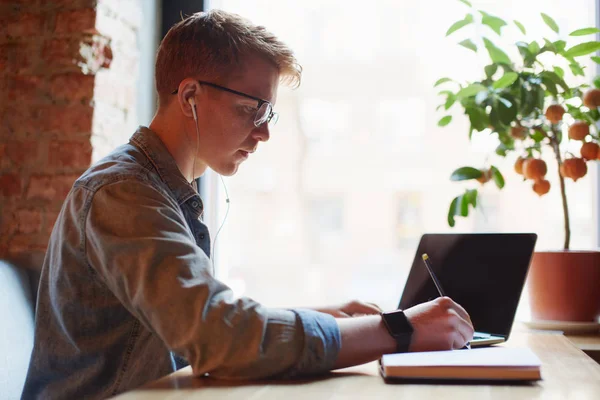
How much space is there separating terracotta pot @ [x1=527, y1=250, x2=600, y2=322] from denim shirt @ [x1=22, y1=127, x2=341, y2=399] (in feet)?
2.72

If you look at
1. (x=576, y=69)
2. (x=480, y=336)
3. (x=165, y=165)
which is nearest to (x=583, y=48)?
(x=576, y=69)

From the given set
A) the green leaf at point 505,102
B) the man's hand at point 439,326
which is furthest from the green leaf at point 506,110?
the man's hand at point 439,326

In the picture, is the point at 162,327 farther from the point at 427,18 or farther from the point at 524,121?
the point at 427,18

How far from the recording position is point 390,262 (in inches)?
74.8

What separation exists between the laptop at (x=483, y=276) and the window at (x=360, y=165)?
1.69 ft

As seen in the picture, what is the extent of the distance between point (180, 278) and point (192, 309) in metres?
0.05

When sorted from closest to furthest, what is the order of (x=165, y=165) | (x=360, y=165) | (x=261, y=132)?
(x=165, y=165) → (x=261, y=132) → (x=360, y=165)

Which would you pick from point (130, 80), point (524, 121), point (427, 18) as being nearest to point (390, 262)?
point (524, 121)

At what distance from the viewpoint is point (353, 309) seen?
1323mm

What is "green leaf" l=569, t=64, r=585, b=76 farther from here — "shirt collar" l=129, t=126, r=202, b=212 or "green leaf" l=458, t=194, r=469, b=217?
"shirt collar" l=129, t=126, r=202, b=212

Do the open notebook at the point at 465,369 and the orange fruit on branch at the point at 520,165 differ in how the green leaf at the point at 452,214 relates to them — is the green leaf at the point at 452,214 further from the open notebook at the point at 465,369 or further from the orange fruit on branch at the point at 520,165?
the open notebook at the point at 465,369

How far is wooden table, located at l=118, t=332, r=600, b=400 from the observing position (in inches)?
29.4

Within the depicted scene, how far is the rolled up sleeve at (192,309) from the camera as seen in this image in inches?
31.5

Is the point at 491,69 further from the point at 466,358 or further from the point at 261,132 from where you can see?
the point at 466,358
